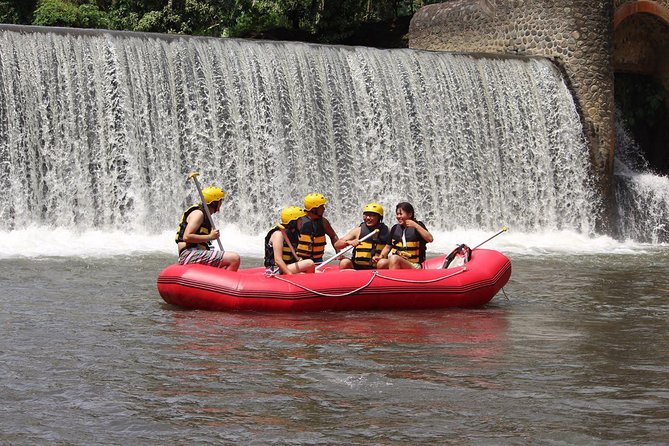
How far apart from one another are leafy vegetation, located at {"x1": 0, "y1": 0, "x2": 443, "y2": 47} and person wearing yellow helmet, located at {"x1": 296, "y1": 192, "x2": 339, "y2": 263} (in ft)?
62.6

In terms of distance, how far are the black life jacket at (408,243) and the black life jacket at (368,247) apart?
0.09 m

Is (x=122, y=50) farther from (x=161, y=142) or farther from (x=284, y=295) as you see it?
(x=284, y=295)

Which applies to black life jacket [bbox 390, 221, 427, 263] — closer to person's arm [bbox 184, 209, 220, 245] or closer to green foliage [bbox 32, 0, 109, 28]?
person's arm [bbox 184, 209, 220, 245]

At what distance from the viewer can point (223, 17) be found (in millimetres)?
30047

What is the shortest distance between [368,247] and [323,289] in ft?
3.02

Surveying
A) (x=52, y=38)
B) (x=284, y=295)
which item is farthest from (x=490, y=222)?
(x=284, y=295)

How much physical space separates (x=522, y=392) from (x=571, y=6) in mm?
15168

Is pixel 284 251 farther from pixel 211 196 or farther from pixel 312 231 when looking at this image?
pixel 211 196

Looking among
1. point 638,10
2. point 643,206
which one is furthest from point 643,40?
point 643,206

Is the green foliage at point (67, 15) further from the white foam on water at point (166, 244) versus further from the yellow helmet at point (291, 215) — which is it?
the yellow helmet at point (291, 215)

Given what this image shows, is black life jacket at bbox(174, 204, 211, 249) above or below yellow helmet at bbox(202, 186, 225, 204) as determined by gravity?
below

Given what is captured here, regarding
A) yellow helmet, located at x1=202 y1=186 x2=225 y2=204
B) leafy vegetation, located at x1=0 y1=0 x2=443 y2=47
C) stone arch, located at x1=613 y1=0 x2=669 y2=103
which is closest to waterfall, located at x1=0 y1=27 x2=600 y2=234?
stone arch, located at x1=613 y1=0 x2=669 y2=103

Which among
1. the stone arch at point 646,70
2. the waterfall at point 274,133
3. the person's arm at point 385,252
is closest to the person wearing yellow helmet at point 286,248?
the person's arm at point 385,252

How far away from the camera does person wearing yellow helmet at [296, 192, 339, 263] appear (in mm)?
10180
